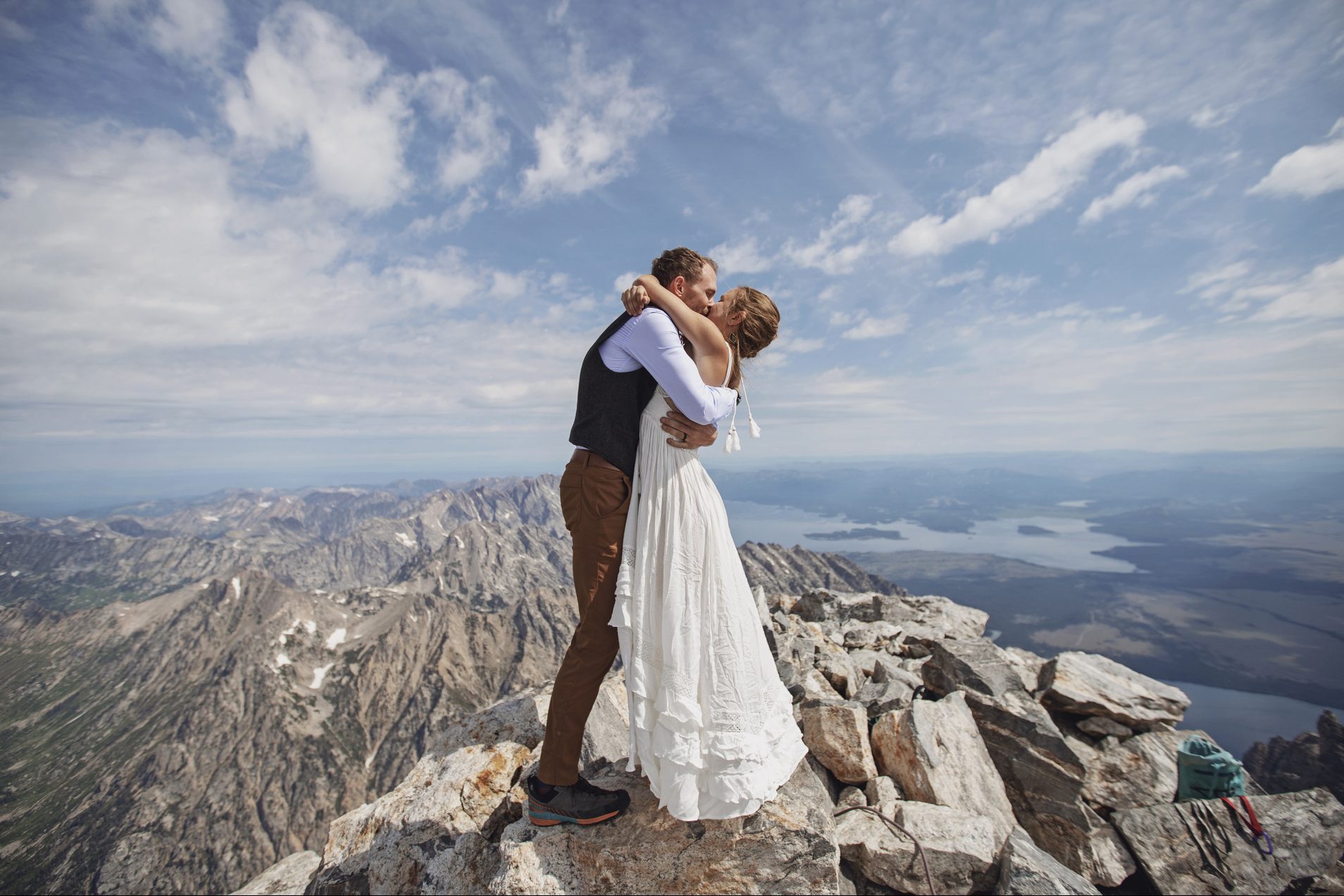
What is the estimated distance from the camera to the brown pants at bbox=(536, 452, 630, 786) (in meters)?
4.57

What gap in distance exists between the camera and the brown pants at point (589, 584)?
4.57m

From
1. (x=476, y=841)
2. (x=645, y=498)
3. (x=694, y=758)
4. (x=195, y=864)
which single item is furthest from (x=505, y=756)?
(x=195, y=864)

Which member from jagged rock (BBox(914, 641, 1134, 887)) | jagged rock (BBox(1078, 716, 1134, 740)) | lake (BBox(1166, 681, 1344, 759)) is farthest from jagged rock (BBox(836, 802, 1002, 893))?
lake (BBox(1166, 681, 1344, 759))

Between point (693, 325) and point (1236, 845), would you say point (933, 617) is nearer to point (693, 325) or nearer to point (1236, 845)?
point (1236, 845)

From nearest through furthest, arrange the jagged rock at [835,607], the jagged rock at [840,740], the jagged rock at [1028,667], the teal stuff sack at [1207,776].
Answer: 1. the jagged rock at [840,740]
2. the teal stuff sack at [1207,776]
3. the jagged rock at [1028,667]
4. the jagged rock at [835,607]

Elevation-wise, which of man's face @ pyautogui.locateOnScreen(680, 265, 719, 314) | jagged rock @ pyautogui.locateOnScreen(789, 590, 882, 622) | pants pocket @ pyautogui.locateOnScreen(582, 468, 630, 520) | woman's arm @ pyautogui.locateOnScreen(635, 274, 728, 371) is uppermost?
man's face @ pyautogui.locateOnScreen(680, 265, 719, 314)

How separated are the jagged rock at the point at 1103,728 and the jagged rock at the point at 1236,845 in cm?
186

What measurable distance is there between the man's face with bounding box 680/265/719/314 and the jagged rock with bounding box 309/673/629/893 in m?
5.81

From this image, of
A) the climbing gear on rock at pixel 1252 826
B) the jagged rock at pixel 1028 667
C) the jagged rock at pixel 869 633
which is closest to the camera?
the climbing gear on rock at pixel 1252 826

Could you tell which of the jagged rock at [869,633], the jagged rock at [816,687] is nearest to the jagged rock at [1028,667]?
the jagged rock at [869,633]

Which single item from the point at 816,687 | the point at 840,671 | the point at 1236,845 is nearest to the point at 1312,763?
the point at 1236,845

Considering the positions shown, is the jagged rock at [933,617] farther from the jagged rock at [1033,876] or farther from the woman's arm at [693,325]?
the woman's arm at [693,325]

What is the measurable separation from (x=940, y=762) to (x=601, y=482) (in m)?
6.35

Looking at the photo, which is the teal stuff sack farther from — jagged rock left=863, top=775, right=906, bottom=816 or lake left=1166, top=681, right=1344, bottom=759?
lake left=1166, top=681, right=1344, bottom=759
